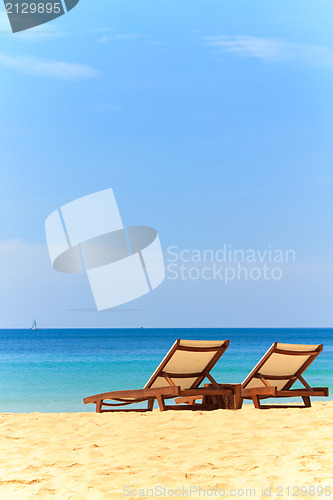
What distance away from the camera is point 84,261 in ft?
150

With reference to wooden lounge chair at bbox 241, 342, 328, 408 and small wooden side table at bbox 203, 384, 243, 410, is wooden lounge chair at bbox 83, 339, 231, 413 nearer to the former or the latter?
small wooden side table at bbox 203, 384, 243, 410

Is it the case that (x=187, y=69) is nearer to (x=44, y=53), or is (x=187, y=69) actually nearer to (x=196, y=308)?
(x=44, y=53)

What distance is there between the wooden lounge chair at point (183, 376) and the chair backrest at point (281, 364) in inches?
14.6

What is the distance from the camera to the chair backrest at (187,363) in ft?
16.0

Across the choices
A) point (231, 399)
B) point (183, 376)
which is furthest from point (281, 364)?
point (183, 376)

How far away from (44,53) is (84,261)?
14.7 m

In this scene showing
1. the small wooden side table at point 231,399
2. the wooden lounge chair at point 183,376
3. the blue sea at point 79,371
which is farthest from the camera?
the blue sea at point 79,371

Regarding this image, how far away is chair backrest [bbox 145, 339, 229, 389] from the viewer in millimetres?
4879

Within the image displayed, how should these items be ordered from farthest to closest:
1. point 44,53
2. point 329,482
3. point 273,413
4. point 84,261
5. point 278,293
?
point 84,261, point 278,293, point 44,53, point 273,413, point 329,482

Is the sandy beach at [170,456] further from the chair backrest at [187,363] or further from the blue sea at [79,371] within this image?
the blue sea at [79,371]

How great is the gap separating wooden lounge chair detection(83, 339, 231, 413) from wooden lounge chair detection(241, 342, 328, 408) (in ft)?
1.02

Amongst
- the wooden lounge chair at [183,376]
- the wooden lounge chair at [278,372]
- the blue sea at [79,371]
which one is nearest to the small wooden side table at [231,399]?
the wooden lounge chair at [183,376]

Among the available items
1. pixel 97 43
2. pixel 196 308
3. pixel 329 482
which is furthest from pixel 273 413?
→ pixel 97 43

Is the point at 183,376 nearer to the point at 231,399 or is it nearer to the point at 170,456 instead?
the point at 231,399
